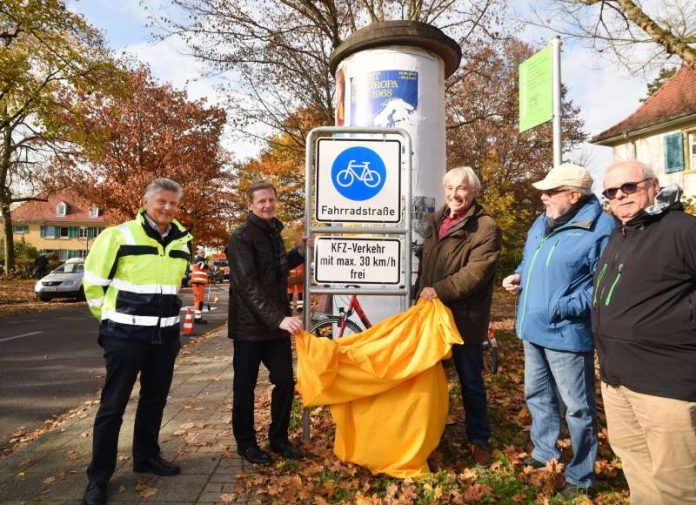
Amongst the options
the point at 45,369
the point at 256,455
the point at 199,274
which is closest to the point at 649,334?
the point at 256,455

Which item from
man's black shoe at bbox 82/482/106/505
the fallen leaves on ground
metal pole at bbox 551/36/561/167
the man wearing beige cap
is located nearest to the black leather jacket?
the fallen leaves on ground

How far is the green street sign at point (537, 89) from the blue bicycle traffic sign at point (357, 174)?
210 cm

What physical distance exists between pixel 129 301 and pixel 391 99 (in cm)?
397

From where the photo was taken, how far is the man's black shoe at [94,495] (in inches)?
120

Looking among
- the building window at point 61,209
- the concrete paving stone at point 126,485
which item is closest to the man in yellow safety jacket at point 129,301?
the concrete paving stone at point 126,485

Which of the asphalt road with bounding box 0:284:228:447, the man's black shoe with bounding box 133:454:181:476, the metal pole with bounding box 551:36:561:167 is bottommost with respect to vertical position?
the asphalt road with bounding box 0:284:228:447

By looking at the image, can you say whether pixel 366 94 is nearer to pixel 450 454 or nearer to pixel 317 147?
pixel 317 147

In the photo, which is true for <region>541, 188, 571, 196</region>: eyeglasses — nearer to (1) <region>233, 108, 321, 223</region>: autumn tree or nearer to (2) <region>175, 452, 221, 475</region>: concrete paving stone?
(2) <region>175, 452, 221, 475</region>: concrete paving stone

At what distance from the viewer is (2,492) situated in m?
3.27

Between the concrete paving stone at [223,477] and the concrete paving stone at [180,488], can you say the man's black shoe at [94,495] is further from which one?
the concrete paving stone at [223,477]

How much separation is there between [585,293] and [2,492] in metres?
3.89

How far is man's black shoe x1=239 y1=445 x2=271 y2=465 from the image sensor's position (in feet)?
11.9

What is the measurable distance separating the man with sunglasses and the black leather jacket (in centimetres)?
200

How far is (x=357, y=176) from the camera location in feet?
12.5
